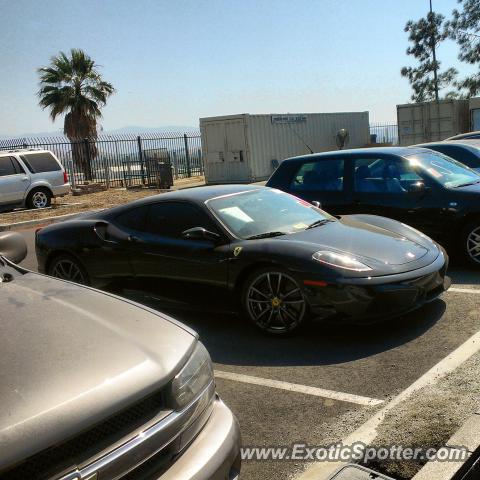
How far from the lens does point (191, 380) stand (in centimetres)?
227

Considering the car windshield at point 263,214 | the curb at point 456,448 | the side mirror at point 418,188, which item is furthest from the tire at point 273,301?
the side mirror at point 418,188

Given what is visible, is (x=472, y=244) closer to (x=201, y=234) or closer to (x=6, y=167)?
(x=201, y=234)

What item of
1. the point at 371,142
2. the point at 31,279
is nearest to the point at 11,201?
the point at 31,279

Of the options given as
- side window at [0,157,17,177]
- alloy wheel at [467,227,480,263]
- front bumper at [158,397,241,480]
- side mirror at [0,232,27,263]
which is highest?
side window at [0,157,17,177]

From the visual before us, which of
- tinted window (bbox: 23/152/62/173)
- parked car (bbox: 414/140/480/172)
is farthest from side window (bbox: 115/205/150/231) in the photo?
tinted window (bbox: 23/152/62/173)

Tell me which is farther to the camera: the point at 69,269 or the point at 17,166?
the point at 17,166

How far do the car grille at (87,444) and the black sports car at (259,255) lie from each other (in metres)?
2.65

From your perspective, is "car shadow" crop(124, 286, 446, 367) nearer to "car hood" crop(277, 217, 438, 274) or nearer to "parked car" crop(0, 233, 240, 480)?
"car hood" crop(277, 217, 438, 274)

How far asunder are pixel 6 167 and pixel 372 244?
13.4 m

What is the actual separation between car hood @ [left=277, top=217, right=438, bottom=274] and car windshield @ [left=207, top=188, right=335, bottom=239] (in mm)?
185

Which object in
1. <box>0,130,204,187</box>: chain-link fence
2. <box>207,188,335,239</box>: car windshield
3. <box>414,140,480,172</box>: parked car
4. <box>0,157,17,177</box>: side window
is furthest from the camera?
<box>0,130,204,187</box>: chain-link fence

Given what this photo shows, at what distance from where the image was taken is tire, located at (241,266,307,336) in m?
4.68

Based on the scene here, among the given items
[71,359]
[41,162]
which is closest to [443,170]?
[71,359]

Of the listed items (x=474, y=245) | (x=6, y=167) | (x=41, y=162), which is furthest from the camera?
(x=41, y=162)
